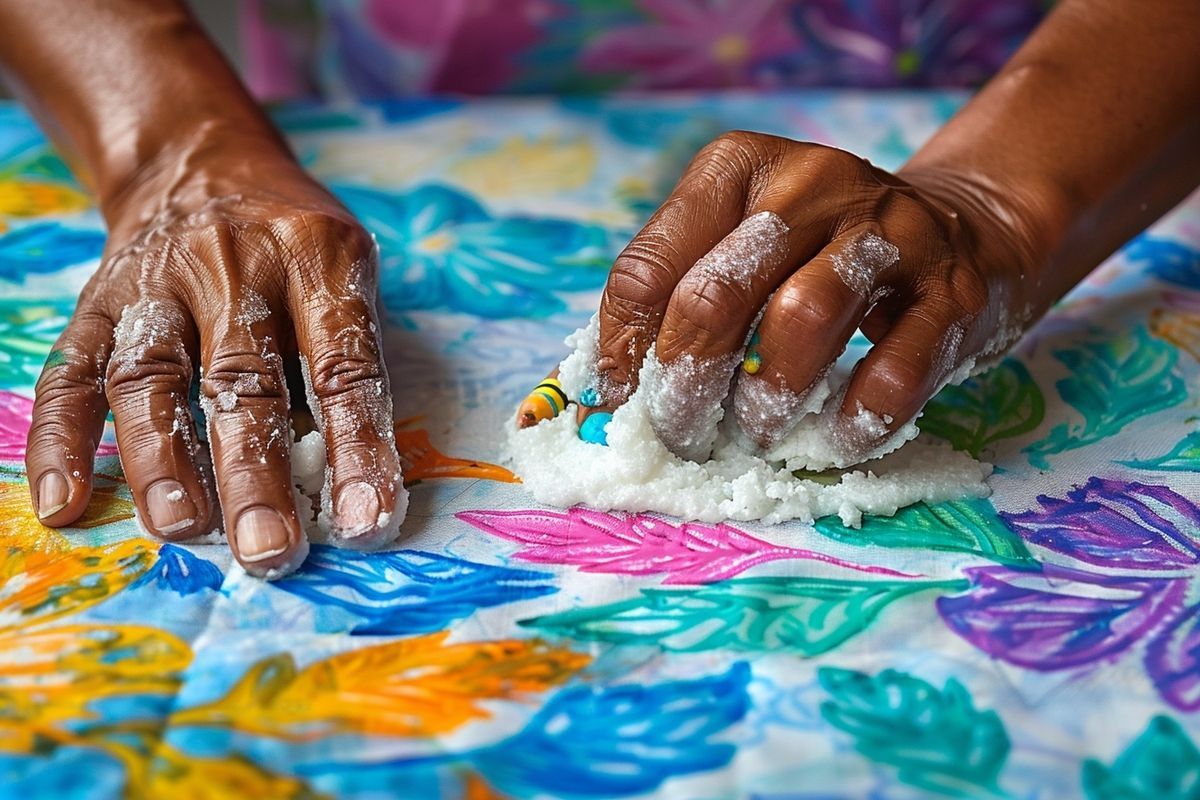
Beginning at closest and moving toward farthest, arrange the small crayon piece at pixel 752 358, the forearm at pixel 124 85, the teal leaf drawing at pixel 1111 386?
the small crayon piece at pixel 752 358
the teal leaf drawing at pixel 1111 386
the forearm at pixel 124 85

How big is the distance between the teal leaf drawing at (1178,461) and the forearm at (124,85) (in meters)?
0.86

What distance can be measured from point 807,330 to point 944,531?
19cm

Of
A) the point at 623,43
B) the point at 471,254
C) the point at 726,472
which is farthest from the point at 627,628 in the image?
the point at 623,43

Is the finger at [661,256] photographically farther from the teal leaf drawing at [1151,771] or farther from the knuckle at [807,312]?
the teal leaf drawing at [1151,771]

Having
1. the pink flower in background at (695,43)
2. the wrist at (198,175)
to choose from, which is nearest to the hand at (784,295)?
the wrist at (198,175)

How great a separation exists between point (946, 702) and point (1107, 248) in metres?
0.63

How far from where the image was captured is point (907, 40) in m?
1.47

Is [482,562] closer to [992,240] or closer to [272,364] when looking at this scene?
[272,364]

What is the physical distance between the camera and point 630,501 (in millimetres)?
838

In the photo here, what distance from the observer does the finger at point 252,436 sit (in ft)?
2.49

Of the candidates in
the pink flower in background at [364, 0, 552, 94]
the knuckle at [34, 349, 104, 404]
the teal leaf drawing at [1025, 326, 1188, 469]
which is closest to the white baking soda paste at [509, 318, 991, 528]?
the teal leaf drawing at [1025, 326, 1188, 469]

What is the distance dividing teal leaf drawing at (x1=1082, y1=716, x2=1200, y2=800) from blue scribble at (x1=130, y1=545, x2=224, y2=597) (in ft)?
1.86

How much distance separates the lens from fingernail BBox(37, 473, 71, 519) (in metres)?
0.80

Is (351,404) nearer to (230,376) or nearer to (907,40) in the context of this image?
(230,376)
